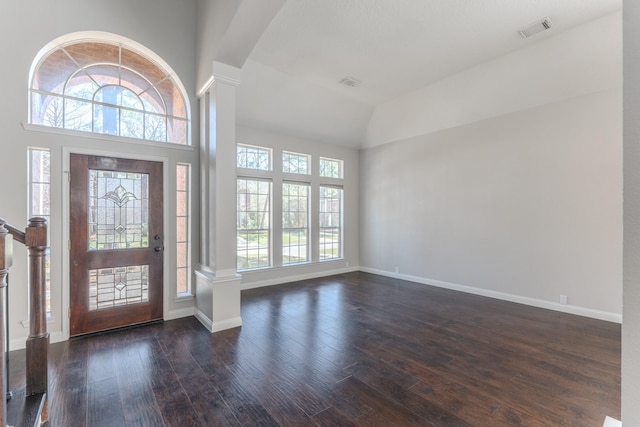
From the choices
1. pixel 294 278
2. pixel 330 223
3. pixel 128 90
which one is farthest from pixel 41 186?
pixel 330 223

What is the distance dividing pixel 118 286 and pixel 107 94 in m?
2.35

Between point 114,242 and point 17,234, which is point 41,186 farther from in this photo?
point 17,234

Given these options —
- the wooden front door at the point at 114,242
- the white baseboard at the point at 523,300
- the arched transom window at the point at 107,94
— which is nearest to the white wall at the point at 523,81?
the white baseboard at the point at 523,300

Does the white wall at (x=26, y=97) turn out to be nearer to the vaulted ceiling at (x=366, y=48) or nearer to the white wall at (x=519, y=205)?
the vaulted ceiling at (x=366, y=48)

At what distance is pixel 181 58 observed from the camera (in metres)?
3.84

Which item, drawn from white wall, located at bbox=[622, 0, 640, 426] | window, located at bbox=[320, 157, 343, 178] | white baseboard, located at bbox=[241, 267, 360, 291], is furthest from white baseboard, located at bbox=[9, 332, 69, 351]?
window, located at bbox=[320, 157, 343, 178]

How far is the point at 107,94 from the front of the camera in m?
3.44

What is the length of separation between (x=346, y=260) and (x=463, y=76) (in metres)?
4.40

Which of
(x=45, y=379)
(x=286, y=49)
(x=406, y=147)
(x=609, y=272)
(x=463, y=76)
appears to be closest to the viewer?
(x=45, y=379)

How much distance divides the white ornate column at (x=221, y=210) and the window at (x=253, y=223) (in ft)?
5.65

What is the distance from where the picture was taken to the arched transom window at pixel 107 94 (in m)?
3.14

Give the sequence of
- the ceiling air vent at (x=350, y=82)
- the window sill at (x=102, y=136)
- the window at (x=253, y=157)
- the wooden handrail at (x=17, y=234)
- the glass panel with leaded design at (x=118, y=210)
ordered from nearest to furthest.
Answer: the wooden handrail at (x=17, y=234)
the window sill at (x=102, y=136)
the glass panel with leaded design at (x=118, y=210)
the ceiling air vent at (x=350, y=82)
the window at (x=253, y=157)

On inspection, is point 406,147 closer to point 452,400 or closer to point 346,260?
point 346,260

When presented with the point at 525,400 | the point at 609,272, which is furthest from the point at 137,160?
the point at 609,272
